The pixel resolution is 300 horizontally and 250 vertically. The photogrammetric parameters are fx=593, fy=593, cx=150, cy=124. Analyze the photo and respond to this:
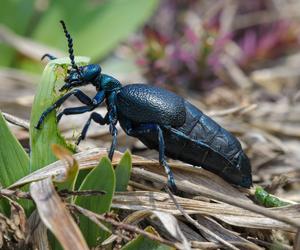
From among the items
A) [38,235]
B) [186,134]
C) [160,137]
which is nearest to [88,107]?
[160,137]

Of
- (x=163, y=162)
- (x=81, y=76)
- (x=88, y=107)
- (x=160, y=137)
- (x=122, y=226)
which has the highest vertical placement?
(x=81, y=76)

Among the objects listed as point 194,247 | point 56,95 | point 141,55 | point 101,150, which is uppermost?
point 141,55

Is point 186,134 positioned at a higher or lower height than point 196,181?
higher

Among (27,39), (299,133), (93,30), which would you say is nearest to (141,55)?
(93,30)

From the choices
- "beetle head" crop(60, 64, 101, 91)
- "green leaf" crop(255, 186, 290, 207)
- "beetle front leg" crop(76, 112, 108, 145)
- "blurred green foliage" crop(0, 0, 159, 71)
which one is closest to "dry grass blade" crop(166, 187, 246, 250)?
"green leaf" crop(255, 186, 290, 207)

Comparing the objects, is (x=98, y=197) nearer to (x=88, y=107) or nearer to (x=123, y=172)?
(x=123, y=172)

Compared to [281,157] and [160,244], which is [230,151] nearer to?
[281,157]

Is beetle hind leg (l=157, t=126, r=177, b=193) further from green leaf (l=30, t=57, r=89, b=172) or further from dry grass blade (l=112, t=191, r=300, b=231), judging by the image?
green leaf (l=30, t=57, r=89, b=172)
